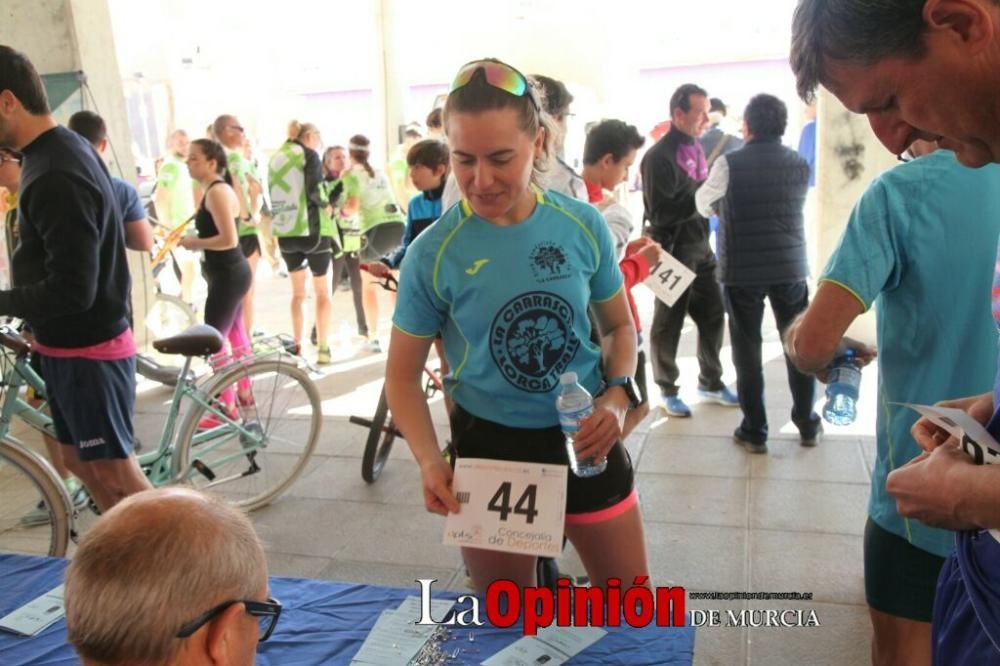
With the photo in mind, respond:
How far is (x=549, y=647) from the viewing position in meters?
1.63

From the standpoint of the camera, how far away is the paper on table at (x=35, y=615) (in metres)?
1.79

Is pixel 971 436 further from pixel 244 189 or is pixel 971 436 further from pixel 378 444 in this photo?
pixel 244 189

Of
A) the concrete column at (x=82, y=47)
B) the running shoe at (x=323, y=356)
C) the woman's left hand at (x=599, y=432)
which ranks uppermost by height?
the concrete column at (x=82, y=47)

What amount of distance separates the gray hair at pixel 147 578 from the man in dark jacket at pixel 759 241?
384 centimetres

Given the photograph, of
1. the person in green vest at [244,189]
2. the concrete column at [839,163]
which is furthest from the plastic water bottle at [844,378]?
the person in green vest at [244,189]

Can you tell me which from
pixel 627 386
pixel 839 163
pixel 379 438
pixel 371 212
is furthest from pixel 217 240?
pixel 839 163

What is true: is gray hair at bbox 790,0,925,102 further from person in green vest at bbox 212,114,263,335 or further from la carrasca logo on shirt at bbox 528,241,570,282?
person in green vest at bbox 212,114,263,335

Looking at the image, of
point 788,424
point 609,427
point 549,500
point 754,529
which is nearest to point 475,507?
point 549,500

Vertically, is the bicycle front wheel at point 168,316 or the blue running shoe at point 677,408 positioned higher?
the bicycle front wheel at point 168,316

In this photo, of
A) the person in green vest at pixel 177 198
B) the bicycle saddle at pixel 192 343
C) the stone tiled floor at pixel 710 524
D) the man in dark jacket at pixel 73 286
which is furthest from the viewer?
the person in green vest at pixel 177 198

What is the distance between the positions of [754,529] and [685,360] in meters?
3.14

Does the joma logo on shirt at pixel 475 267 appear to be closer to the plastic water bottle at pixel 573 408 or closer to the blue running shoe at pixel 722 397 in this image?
the plastic water bottle at pixel 573 408

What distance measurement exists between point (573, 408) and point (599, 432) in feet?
0.26

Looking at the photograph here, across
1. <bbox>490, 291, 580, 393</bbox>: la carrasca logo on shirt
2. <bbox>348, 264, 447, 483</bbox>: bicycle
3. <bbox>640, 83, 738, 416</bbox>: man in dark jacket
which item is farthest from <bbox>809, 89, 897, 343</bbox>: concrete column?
<bbox>490, 291, 580, 393</bbox>: la carrasca logo on shirt
